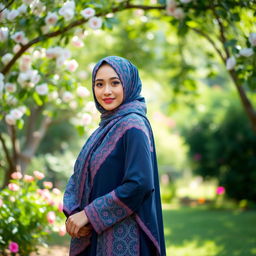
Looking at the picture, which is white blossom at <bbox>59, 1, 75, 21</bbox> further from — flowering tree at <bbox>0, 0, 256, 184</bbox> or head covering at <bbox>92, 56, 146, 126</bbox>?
head covering at <bbox>92, 56, 146, 126</bbox>

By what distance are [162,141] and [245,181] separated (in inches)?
293

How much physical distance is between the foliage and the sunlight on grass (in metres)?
5.90

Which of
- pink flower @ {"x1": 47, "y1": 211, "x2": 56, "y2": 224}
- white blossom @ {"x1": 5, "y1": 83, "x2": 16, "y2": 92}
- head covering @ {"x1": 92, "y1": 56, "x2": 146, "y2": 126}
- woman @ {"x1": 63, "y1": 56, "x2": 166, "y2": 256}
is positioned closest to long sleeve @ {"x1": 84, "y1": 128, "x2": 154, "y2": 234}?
woman @ {"x1": 63, "y1": 56, "x2": 166, "y2": 256}

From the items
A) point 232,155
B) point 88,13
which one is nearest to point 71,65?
point 88,13

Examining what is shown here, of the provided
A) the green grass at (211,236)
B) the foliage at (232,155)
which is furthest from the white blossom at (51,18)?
the foliage at (232,155)

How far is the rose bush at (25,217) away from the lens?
3.53 m

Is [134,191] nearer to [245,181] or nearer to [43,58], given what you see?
[43,58]

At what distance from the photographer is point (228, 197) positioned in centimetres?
1238

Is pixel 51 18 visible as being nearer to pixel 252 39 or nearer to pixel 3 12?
pixel 3 12

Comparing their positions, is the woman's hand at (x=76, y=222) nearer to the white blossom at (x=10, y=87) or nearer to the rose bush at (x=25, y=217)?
the rose bush at (x=25, y=217)

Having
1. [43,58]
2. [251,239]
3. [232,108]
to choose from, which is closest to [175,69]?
[251,239]

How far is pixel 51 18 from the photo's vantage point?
3348 mm

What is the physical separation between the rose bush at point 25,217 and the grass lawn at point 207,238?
0.65 metres

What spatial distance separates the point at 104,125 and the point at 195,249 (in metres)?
4.13
